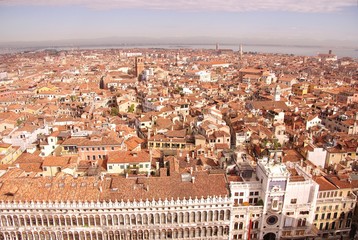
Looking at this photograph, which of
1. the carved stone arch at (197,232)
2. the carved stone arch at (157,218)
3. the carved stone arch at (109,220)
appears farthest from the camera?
the carved stone arch at (197,232)

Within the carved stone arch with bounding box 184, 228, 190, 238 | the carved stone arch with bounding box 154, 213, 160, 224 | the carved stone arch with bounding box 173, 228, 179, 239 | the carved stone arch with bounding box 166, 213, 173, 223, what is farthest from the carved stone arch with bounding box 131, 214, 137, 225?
the carved stone arch with bounding box 184, 228, 190, 238

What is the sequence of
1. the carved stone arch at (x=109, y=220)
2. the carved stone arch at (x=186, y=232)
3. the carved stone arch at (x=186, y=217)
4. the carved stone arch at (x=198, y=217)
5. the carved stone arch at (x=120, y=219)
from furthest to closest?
the carved stone arch at (x=186, y=232), the carved stone arch at (x=198, y=217), the carved stone arch at (x=186, y=217), the carved stone arch at (x=120, y=219), the carved stone arch at (x=109, y=220)

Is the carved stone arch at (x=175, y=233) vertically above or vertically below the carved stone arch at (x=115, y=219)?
below

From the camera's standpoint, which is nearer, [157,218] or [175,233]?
[157,218]

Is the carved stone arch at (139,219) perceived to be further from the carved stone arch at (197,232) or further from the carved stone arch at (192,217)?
the carved stone arch at (197,232)

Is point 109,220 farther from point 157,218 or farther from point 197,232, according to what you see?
point 197,232

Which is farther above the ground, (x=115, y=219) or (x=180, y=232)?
(x=115, y=219)

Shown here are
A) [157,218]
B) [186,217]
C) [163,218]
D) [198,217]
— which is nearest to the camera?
[157,218]

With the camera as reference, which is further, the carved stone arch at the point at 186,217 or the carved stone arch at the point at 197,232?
the carved stone arch at the point at 197,232

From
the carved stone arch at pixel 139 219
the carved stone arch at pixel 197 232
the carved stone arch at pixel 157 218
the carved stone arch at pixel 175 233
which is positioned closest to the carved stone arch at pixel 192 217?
the carved stone arch at pixel 197 232

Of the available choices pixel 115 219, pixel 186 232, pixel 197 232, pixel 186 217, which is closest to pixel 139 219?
pixel 115 219

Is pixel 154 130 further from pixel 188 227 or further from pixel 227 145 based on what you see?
pixel 188 227
